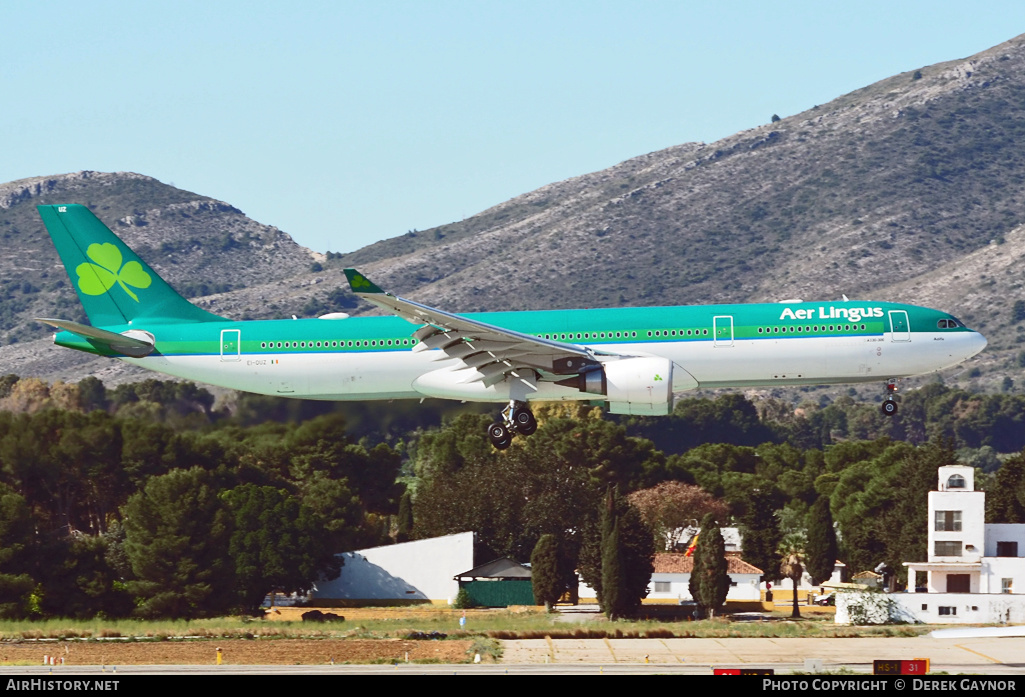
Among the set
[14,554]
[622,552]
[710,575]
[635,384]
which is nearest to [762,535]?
[710,575]

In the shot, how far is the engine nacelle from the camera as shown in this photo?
49.4m

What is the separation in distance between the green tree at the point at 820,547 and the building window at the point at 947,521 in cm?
1627

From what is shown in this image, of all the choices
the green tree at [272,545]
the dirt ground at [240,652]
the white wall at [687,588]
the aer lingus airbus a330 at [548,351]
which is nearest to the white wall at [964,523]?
the white wall at [687,588]

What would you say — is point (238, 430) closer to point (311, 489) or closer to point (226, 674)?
point (226, 674)

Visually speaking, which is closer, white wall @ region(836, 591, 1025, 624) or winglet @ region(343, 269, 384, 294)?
winglet @ region(343, 269, 384, 294)

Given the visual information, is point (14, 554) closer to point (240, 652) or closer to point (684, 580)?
point (240, 652)

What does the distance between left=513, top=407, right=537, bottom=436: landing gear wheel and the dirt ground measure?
350 inches

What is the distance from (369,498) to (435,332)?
58838 millimetres

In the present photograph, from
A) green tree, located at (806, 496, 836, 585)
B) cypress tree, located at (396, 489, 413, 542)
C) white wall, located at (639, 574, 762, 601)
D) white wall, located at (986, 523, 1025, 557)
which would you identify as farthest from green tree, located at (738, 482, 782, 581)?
cypress tree, located at (396, 489, 413, 542)

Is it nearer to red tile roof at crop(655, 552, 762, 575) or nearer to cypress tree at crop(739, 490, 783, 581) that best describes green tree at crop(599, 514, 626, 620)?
red tile roof at crop(655, 552, 762, 575)

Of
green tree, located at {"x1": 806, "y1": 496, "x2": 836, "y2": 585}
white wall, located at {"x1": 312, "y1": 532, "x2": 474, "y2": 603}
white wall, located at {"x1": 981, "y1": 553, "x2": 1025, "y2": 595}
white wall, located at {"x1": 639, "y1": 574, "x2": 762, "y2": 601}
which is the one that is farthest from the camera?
green tree, located at {"x1": 806, "y1": 496, "x2": 836, "y2": 585}

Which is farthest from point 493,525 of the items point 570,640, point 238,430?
point 238,430

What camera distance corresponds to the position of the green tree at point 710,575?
83.8 meters

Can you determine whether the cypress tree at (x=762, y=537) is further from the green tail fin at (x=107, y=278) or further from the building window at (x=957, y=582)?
the green tail fin at (x=107, y=278)
